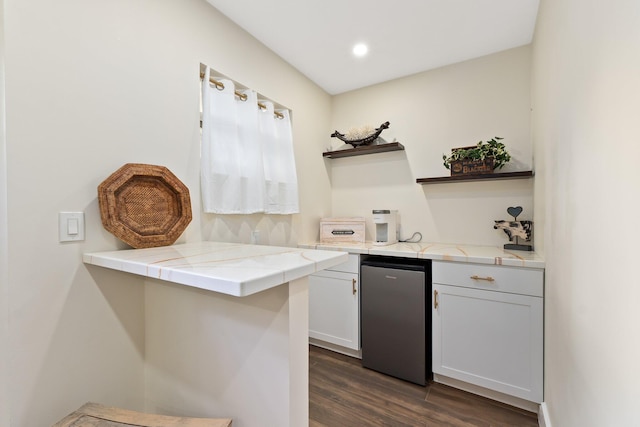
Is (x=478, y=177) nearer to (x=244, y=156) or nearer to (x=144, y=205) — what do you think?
(x=244, y=156)

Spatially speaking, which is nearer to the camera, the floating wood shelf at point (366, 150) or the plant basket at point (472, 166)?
the plant basket at point (472, 166)

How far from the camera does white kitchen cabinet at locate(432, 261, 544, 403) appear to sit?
163 centimetres

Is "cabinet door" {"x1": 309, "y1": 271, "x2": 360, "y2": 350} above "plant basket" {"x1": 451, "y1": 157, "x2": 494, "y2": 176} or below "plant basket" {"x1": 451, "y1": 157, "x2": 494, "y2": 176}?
below

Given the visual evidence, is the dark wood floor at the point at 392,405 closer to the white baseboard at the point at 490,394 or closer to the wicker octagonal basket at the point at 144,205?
the white baseboard at the point at 490,394

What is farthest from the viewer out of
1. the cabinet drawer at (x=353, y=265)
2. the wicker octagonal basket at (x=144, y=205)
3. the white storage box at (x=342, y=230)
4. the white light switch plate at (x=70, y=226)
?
the white storage box at (x=342, y=230)

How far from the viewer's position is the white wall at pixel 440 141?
2213mm

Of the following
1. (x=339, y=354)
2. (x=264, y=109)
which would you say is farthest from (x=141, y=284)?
(x=339, y=354)

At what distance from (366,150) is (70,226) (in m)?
2.23

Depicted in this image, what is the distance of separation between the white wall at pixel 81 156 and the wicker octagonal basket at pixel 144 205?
0.24 feet

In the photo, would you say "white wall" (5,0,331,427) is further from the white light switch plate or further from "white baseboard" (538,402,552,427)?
"white baseboard" (538,402,552,427)

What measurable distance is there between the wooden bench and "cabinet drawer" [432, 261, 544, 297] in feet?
5.01

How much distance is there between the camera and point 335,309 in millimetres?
2344

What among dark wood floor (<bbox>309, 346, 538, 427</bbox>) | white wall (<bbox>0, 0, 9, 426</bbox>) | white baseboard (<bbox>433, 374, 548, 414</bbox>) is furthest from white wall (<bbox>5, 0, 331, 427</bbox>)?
white baseboard (<bbox>433, 374, 548, 414</bbox>)

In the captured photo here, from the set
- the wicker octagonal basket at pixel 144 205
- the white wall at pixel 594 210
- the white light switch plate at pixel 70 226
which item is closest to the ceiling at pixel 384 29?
the white wall at pixel 594 210
